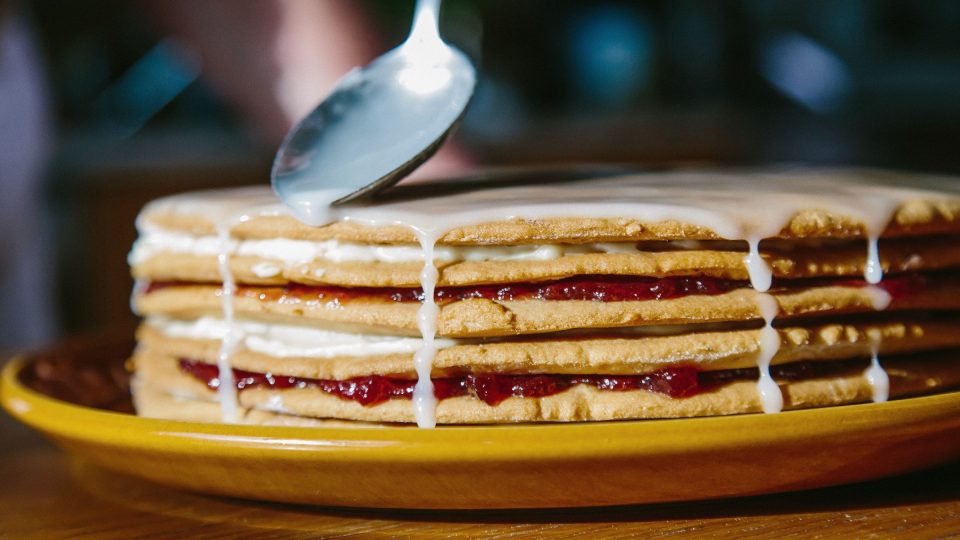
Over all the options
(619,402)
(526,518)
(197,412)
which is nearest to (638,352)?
(619,402)

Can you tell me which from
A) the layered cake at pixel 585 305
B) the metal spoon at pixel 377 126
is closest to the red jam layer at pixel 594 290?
the layered cake at pixel 585 305

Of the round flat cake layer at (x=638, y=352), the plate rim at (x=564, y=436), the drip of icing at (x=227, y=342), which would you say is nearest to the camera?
Result: the plate rim at (x=564, y=436)

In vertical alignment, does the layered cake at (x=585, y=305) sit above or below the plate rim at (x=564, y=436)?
above

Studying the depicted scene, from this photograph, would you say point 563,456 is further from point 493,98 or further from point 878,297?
point 493,98

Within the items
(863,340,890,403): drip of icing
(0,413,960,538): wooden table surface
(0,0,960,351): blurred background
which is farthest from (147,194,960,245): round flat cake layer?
(0,0,960,351): blurred background

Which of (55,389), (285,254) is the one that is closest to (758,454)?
(285,254)

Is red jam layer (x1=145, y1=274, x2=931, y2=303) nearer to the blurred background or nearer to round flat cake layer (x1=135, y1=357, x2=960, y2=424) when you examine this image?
round flat cake layer (x1=135, y1=357, x2=960, y2=424)

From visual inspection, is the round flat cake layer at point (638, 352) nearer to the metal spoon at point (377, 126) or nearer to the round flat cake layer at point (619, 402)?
the round flat cake layer at point (619, 402)
